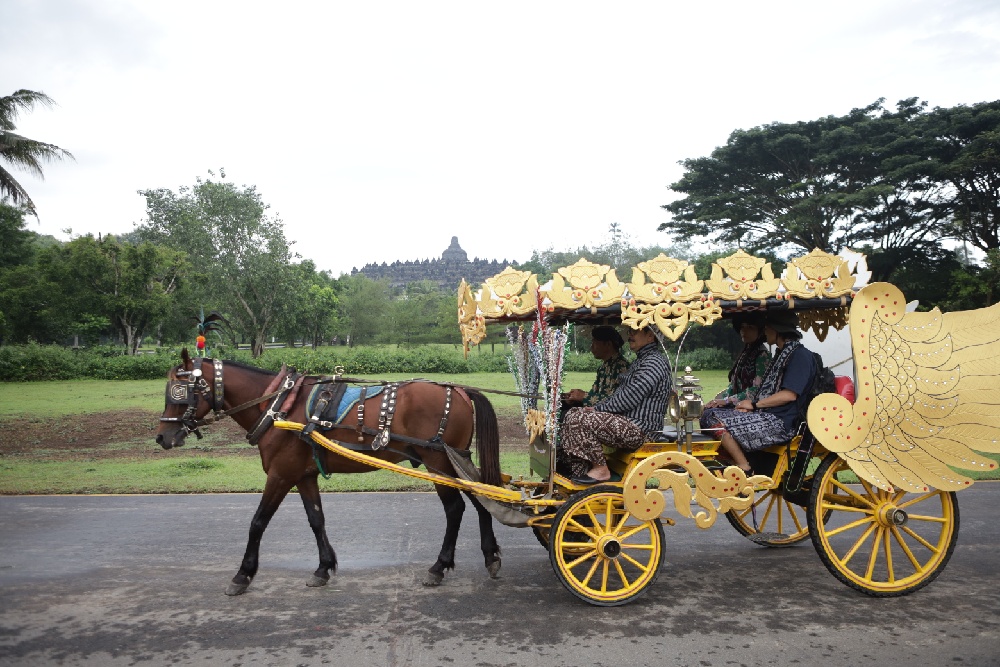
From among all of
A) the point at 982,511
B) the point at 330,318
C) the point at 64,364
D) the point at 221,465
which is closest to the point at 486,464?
the point at 982,511

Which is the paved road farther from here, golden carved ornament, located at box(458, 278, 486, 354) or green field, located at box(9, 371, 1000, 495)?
green field, located at box(9, 371, 1000, 495)

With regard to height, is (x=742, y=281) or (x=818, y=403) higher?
(x=742, y=281)

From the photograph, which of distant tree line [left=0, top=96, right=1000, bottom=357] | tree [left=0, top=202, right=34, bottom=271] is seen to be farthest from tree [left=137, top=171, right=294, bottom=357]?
tree [left=0, top=202, right=34, bottom=271]

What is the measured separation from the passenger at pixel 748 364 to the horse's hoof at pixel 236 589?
11.8 ft

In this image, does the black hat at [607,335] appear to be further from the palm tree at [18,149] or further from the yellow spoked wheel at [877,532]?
the palm tree at [18,149]

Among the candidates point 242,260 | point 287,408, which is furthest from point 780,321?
point 242,260

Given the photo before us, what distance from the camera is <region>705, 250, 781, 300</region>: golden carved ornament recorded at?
4645 millimetres

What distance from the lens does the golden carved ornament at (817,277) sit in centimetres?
470

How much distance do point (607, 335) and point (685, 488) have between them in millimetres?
1507

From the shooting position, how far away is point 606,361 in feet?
19.1

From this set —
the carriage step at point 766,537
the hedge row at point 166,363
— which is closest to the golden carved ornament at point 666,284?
the carriage step at point 766,537

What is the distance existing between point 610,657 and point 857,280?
3038 millimetres

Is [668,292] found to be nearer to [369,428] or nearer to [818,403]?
[818,403]

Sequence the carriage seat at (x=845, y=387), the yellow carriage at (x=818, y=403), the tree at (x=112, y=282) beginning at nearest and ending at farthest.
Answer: the yellow carriage at (x=818, y=403) → the carriage seat at (x=845, y=387) → the tree at (x=112, y=282)
